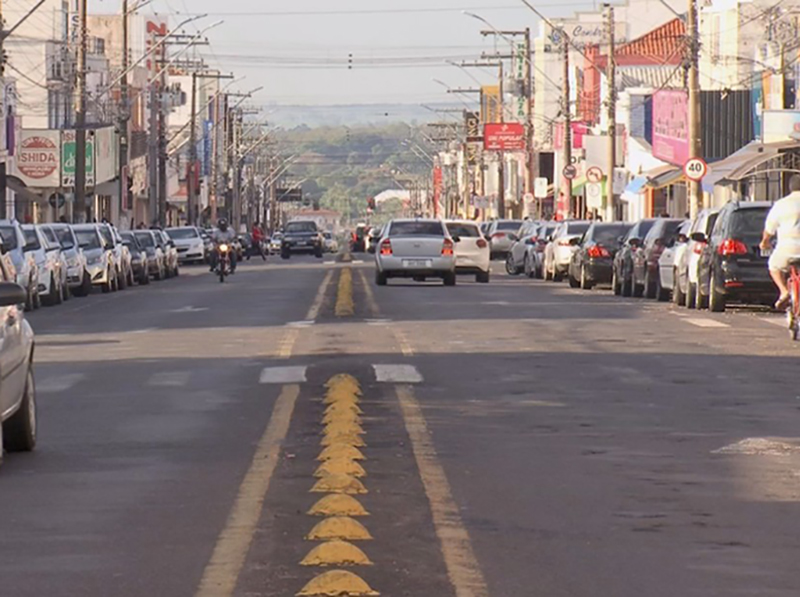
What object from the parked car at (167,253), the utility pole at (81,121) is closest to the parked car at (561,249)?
the parked car at (167,253)

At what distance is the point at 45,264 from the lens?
3850 centimetres

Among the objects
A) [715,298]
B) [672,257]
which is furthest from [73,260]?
[715,298]

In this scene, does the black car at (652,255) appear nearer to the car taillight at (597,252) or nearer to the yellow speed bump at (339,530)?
the car taillight at (597,252)

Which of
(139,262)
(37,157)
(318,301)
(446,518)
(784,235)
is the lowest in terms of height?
(446,518)

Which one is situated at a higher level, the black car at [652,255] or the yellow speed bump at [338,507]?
the black car at [652,255]

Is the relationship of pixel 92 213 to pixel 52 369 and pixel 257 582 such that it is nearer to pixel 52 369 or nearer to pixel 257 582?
pixel 52 369

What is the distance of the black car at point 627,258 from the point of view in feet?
129

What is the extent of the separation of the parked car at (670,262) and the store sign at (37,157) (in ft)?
169

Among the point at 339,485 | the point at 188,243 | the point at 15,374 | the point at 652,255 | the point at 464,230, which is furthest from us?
the point at 188,243

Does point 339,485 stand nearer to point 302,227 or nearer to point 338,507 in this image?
point 338,507

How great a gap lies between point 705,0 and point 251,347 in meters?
72.4

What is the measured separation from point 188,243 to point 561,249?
30820 mm

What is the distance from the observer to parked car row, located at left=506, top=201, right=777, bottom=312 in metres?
30.9

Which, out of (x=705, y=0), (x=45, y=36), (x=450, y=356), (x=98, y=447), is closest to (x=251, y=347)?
(x=450, y=356)
